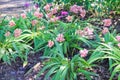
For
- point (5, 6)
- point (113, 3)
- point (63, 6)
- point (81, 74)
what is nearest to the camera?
point (81, 74)

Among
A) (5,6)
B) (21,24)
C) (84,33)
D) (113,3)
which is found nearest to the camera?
(84,33)

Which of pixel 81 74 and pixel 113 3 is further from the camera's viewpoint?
pixel 113 3

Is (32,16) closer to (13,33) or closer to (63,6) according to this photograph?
(13,33)

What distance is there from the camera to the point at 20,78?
353cm

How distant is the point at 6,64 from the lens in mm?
3779

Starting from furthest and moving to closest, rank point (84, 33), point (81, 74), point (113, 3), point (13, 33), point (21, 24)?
point (113, 3), point (21, 24), point (13, 33), point (84, 33), point (81, 74)

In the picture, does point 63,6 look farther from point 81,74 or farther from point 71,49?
point 81,74

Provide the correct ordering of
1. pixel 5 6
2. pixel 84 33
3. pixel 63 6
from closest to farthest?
pixel 84 33, pixel 63 6, pixel 5 6

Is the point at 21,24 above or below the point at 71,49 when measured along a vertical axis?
above

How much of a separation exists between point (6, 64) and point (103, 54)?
48.0 inches

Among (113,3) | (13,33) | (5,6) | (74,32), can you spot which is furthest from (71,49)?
(5,6)

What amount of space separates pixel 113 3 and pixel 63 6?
104 cm

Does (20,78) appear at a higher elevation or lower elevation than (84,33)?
lower

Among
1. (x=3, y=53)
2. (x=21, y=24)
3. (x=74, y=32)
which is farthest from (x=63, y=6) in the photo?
(x=3, y=53)
